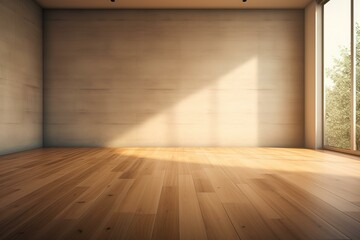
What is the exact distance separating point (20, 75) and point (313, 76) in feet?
19.5

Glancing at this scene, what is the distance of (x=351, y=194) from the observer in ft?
6.86

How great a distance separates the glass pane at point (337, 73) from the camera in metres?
Result: 4.84

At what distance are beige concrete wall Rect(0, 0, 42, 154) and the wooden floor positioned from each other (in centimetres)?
211

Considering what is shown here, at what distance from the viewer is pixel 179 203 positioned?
1.85m

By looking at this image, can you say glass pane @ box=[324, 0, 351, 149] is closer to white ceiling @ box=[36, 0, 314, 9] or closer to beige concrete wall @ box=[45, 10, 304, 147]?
beige concrete wall @ box=[45, 10, 304, 147]

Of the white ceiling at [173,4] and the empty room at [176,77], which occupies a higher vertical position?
the white ceiling at [173,4]

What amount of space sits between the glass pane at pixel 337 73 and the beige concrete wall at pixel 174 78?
0.72m

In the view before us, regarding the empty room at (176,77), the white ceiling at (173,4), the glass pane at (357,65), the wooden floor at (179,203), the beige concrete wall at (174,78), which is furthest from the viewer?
the beige concrete wall at (174,78)

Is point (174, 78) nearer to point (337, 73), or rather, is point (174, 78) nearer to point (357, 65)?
point (337, 73)

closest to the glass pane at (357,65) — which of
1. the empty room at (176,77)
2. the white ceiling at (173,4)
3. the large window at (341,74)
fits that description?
the large window at (341,74)

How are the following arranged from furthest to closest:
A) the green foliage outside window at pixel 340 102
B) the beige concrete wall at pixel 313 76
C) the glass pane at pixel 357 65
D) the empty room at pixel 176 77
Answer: the beige concrete wall at pixel 313 76, the empty room at pixel 176 77, the green foliage outside window at pixel 340 102, the glass pane at pixel 357 65

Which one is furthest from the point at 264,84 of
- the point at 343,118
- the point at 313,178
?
the point at 313,178

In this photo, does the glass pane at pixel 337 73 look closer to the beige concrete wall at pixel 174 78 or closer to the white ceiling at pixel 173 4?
the beige concrete wall at pixel 174 78

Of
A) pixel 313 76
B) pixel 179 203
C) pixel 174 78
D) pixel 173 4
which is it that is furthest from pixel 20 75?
pixel 313 76
